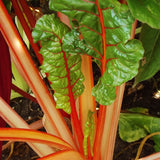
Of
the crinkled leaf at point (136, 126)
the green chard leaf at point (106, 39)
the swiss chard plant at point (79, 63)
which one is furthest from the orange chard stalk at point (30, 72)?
the crinkled leaf at point (136, 126)

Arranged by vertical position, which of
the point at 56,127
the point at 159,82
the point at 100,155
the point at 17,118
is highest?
the point at 17,118

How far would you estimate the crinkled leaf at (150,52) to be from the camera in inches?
32.4

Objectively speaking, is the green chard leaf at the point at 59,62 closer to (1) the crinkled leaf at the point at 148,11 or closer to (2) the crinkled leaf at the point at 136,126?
(1) the crinkled leaf at the point at 148,11

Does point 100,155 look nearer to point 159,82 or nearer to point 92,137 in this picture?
point 92,137

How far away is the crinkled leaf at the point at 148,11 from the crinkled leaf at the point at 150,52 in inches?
12.5

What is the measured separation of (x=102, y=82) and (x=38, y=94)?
0.67 feet

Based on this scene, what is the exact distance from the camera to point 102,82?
0.65 meters

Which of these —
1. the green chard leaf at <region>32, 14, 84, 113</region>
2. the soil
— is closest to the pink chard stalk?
the green chard leaf at <region>32, 14, 84, 113</region>

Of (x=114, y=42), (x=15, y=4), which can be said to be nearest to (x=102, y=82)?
(x=114, y=42)

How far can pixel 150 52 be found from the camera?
85 cm

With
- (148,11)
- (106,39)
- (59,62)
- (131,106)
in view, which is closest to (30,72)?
(59,62)

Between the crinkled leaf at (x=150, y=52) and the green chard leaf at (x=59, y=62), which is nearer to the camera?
the green chard leaf at (x=59, y=62)

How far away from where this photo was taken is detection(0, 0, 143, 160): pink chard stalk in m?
0.56

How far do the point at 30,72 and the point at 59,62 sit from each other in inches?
3.8
